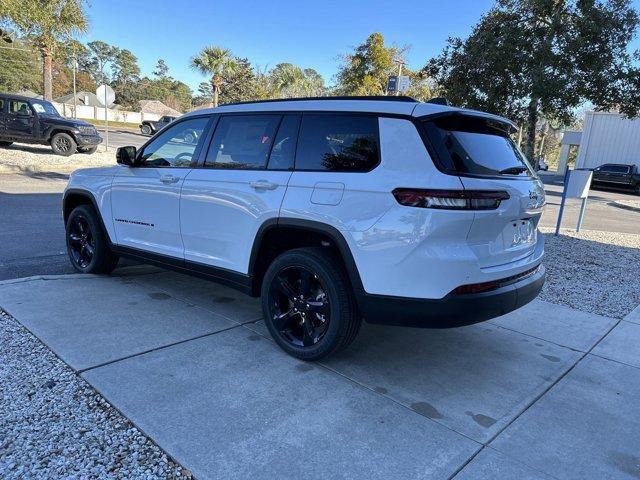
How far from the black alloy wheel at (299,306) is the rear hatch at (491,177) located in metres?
1.13

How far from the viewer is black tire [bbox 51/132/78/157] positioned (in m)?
17.0

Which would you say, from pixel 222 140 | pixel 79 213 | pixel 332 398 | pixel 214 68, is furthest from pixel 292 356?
pixel 214 68

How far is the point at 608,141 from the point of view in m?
32.2

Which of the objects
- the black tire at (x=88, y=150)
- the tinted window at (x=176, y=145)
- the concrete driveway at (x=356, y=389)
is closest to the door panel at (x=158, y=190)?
the tinted window at (x=176, y=145)

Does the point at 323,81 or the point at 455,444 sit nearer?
the point at 455,444

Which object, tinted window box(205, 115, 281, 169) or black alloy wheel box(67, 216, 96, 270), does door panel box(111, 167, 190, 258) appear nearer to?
tinted window box(205, 115, 281, 169)

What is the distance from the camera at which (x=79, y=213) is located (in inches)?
211

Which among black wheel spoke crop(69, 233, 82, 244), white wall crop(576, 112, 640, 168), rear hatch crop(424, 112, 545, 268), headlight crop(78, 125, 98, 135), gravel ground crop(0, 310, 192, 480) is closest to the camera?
gravel ground crop(0, 310, 192, 480)

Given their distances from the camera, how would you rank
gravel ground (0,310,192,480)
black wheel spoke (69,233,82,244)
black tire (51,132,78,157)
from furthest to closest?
1. black tire (51,132,78,157)
2. black wheel spoke (69,233,82,244)
3. gravel ground (0,310,192,480)

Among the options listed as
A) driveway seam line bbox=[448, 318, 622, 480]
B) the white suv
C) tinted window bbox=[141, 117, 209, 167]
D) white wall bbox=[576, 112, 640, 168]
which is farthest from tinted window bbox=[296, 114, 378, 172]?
white wall bbox=[576, 112, 640, 168]

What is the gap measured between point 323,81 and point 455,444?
63687mm

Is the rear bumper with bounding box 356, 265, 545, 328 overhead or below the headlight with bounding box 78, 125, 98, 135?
below

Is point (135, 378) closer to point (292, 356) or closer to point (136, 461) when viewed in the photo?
point (136, 461)

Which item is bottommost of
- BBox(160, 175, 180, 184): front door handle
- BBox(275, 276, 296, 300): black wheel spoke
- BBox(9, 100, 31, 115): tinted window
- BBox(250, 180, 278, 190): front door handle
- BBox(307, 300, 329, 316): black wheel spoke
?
BBox(307, 300, 329, 316): black wheel spoke
